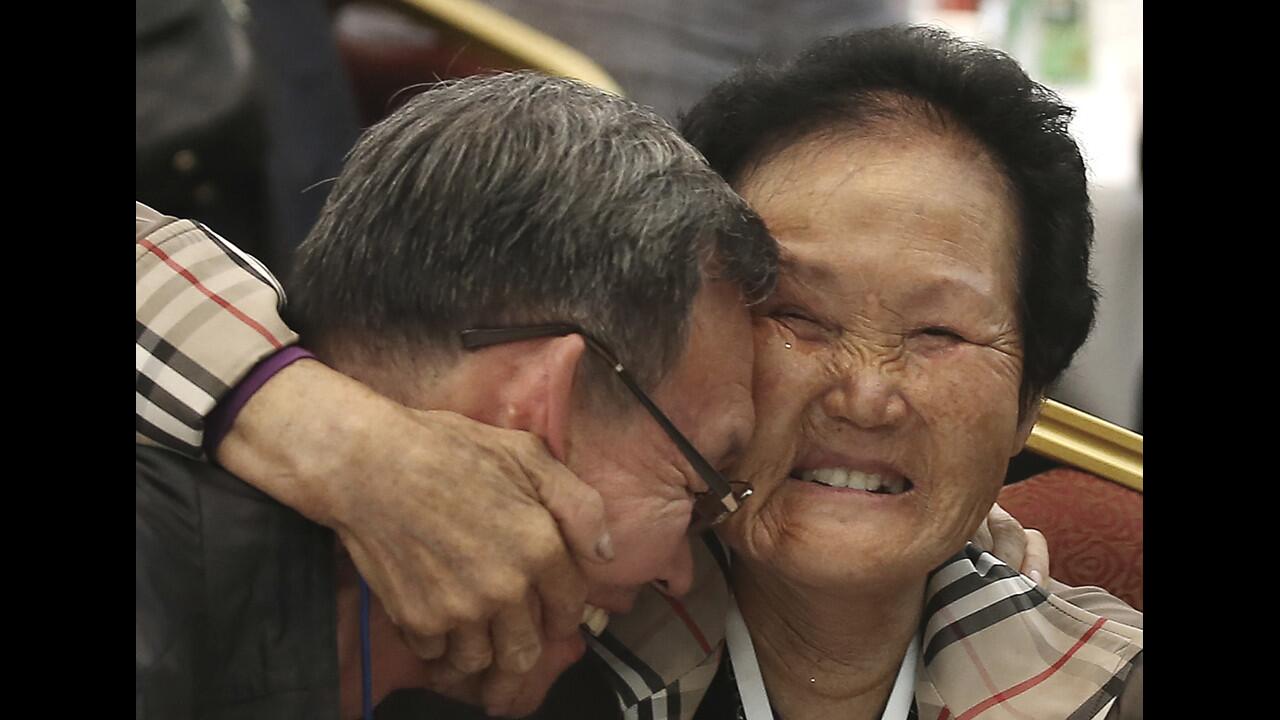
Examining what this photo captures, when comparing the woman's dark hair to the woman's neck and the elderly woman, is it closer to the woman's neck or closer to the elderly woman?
the elderly woman

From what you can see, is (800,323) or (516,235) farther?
(800,323)

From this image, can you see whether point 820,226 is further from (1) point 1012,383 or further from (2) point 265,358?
(2) point 265,358

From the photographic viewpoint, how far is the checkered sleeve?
88 cm

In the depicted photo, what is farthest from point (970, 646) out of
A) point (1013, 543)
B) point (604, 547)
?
point (604, 547)

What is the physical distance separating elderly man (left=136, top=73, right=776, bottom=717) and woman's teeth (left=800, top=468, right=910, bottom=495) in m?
0.12

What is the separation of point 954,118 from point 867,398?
0.22 metres

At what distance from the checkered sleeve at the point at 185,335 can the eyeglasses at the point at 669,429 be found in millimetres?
120

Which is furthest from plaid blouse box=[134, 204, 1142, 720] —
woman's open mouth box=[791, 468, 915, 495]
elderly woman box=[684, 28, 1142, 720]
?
woman's open mouth box=[791, 468, 915, 495]

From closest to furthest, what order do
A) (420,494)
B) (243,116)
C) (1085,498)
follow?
(420,494)
(243,116)
(1085,498)

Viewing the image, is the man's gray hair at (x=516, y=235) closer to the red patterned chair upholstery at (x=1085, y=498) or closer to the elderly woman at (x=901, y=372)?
the elderly woman at (x=901, y=372)

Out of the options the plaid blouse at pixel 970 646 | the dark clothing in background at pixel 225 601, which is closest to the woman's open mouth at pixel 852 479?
the plaid blouse at pixel 970 646

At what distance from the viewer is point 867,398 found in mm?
1023

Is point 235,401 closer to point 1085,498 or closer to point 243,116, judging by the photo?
point 243,116
